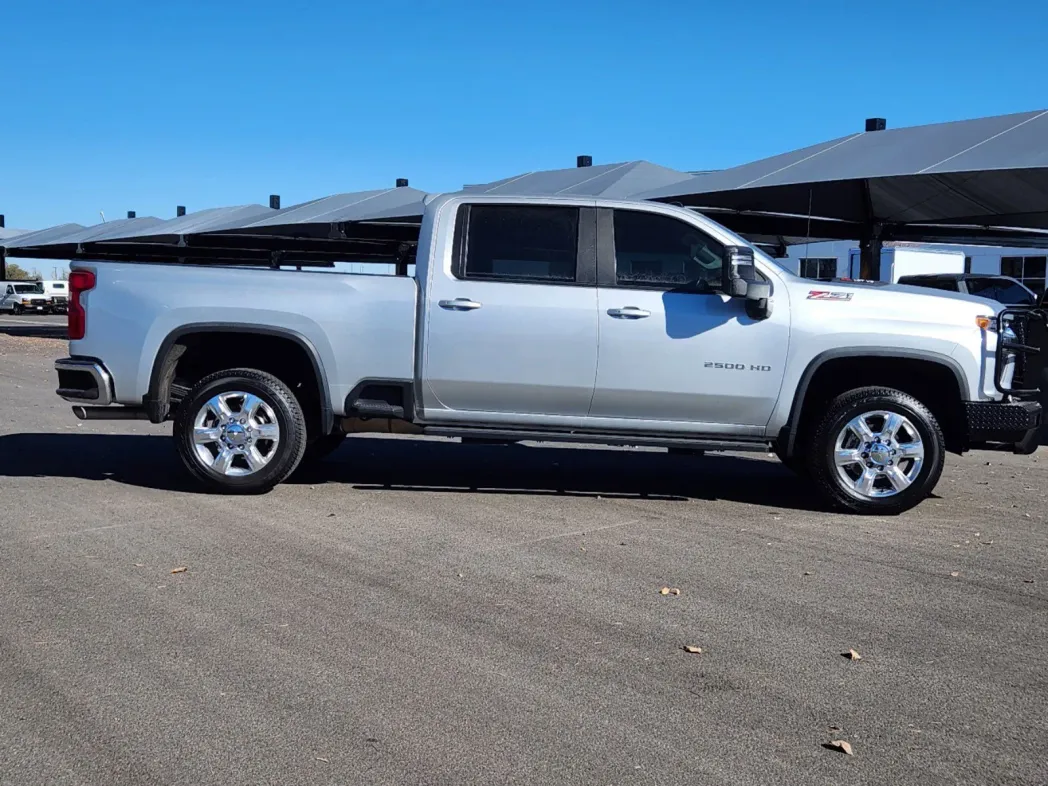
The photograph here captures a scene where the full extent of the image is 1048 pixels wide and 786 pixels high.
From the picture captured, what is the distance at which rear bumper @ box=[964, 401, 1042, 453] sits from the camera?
7230 mm

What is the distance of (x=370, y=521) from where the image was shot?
22.6 ft

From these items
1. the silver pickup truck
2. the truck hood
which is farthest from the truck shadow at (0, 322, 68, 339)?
the truck hood

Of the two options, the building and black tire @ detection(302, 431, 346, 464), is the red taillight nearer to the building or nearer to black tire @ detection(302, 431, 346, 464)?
black tire @ detection(302, 431, 346, 464)

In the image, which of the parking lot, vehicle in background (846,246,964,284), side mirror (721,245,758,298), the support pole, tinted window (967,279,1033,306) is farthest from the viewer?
vehicle in background (846,246,964,284)

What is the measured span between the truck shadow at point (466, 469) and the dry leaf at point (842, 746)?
410cm

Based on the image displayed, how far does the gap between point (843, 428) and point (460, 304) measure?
2568 mm

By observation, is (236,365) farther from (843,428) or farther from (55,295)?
(55,295)

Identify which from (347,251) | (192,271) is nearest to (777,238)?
(347,251)

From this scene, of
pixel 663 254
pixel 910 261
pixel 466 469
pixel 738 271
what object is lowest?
pixel 466 469

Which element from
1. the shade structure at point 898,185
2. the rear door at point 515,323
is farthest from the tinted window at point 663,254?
the shade structure at point 898,185

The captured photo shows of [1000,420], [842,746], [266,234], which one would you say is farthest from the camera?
[266,234]

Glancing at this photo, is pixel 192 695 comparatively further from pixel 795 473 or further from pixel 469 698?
pixel 795 473

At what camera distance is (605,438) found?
7.43m

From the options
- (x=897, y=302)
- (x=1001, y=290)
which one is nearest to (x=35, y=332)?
(x=1001, y=290)
